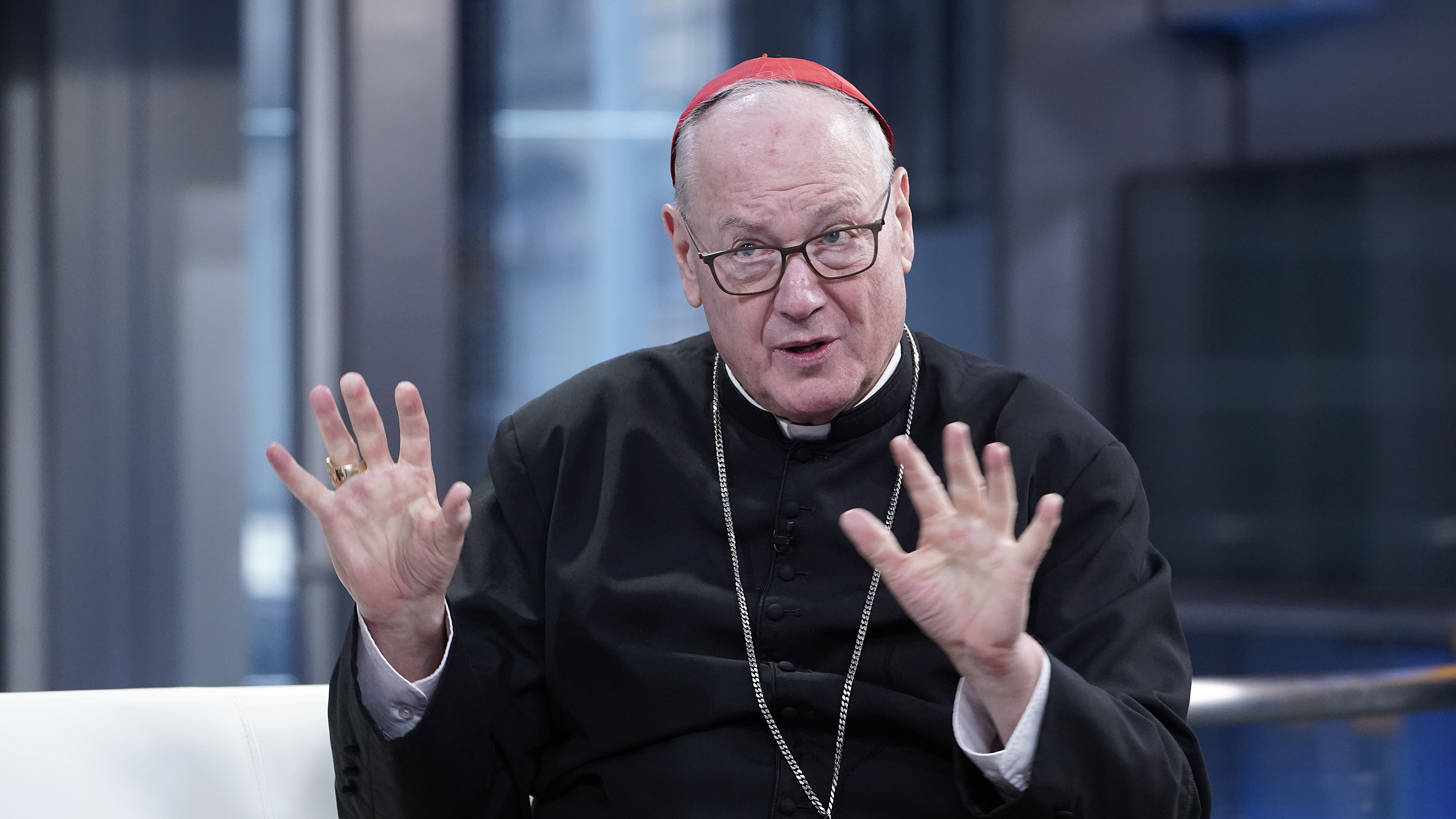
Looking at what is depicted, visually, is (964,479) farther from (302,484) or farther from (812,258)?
(302,484)

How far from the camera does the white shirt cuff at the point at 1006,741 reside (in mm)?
1224

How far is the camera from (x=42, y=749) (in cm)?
150

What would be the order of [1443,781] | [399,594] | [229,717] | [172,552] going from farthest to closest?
[172,552] → [1443,781] → [229,717] → [399,594]

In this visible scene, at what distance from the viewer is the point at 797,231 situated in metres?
1.48

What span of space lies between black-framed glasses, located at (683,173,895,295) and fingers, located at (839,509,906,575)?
41cm

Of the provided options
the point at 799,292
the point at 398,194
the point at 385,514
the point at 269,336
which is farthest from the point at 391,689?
the point at 269,336

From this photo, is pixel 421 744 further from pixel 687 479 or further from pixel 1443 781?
pixel 1443 781

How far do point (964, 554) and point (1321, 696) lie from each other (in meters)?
1.07

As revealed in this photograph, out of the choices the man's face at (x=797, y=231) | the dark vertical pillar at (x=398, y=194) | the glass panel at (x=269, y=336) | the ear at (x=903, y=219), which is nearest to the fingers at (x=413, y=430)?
the man's face at (x=797, y=231)

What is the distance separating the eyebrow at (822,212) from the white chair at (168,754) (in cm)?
77

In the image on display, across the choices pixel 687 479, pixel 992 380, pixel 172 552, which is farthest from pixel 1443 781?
pixel 172 552

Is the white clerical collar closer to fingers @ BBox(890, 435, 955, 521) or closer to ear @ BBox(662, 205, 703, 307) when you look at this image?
ear @ BBox(662, 205, 703, 307)

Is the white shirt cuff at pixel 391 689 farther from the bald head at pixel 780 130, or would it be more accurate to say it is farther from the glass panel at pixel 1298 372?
the glass panel at pixel 1298 372

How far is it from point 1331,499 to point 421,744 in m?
3.93
